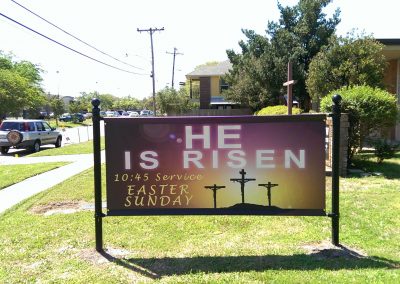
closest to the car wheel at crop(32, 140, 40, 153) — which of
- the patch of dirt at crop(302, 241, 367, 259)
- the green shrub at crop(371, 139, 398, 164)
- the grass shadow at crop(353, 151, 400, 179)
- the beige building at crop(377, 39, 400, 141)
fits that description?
the grass shadow at crop(353, 151, 400, 179)

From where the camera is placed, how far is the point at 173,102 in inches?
1634

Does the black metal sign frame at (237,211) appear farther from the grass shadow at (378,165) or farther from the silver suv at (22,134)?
the silver suv at (22,134)

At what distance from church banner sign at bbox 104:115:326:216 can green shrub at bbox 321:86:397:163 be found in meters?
6.16

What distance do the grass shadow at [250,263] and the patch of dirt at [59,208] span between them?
262 cm

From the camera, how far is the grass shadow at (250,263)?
13.7 feet

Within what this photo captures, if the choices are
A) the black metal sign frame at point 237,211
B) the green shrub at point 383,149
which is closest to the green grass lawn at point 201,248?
the black metal sign frame at point 237,211

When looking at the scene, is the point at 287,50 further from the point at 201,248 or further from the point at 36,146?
the point at 201,248

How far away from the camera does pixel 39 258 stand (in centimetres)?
466

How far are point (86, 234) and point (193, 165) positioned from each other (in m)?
1.88

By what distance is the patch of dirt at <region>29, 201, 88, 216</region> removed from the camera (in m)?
6.93

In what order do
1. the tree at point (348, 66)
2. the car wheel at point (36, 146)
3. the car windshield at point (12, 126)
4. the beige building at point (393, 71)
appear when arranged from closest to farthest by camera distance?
the tree at point (348, 66) < the beige building at point (393, 71) < the car windshield at point (12, 126) < the car wheel at point (36, 146)

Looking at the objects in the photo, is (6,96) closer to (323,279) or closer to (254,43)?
(254,43)

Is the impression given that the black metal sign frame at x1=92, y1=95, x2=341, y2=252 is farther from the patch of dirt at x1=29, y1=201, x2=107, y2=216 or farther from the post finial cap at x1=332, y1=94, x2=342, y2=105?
the patch of dirt at x1=29, y1=201, x2=107, y2=216

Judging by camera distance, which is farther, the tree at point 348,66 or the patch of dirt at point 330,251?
the tree at point 348,66
